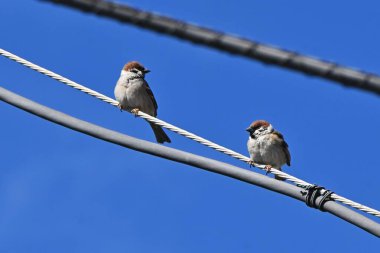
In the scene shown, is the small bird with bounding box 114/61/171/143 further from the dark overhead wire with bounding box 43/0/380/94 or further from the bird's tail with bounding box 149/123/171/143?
the dark overhead wire with bounding box 43/0/380/94

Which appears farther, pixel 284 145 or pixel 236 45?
pixel 284 145

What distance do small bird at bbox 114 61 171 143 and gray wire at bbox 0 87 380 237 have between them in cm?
575

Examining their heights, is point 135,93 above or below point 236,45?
above

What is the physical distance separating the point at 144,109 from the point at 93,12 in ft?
32.0

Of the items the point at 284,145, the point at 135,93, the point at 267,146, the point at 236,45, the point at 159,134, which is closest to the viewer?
the point at 236,45

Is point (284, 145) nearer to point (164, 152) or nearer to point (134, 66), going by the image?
point (134, 66)

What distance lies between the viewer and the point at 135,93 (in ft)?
38.2

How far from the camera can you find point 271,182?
4.59 metres

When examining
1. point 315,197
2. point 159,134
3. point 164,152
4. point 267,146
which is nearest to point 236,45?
point 315,197

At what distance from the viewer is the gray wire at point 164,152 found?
4566 mm

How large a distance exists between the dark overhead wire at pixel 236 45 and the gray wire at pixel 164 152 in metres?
2.28

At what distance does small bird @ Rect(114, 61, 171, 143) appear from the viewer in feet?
38.0

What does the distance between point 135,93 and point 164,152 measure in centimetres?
659

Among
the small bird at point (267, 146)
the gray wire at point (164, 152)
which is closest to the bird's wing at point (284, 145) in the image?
the small bird at point (267, 146)
